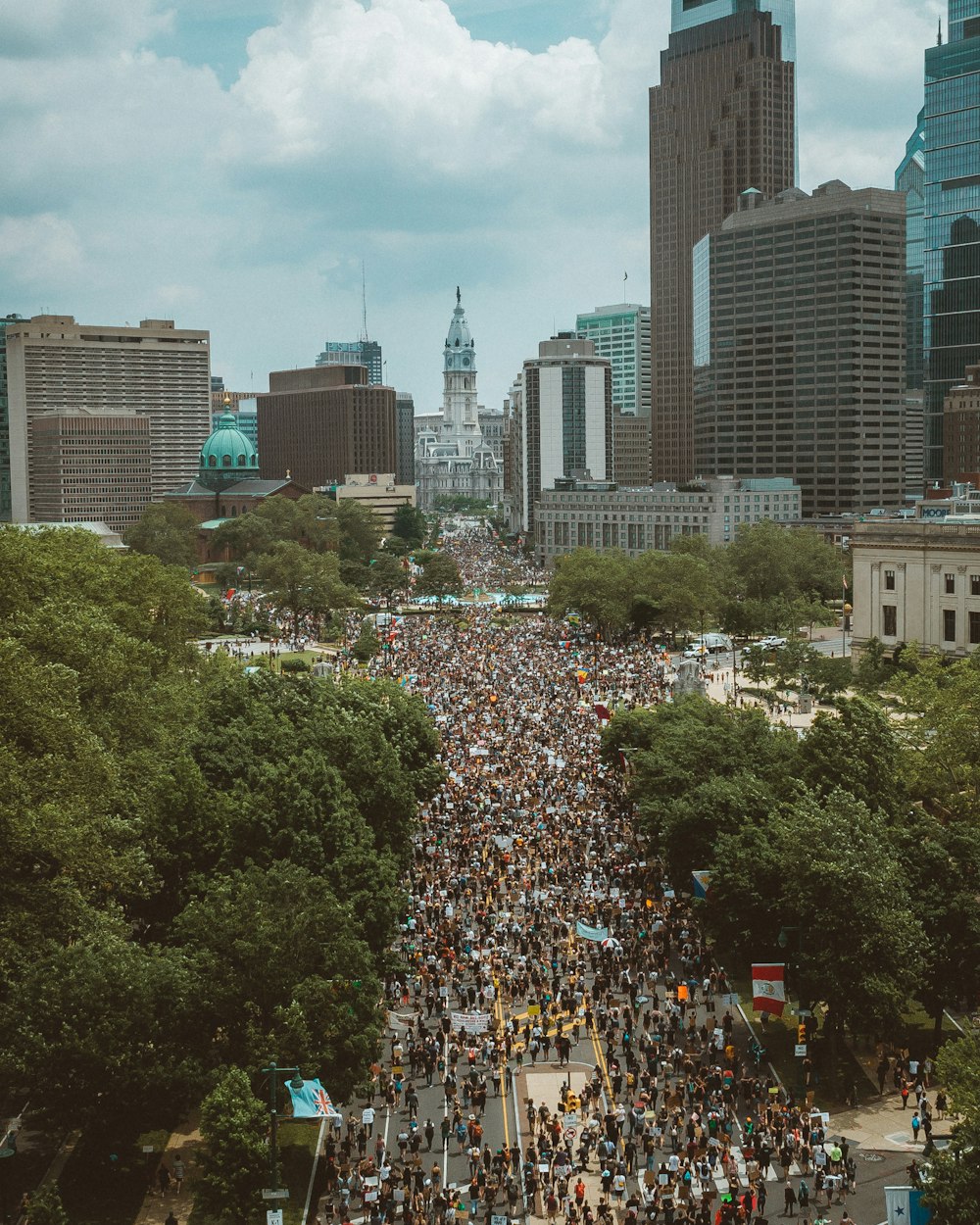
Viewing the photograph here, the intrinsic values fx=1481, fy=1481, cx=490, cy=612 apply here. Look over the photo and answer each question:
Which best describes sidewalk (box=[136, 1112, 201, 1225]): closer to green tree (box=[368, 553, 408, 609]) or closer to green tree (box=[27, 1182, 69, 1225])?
green tree (box=[27, 1182, 69, 1225])

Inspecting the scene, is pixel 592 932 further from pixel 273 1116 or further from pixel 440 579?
pixel 440 579

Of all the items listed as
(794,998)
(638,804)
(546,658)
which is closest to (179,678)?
(638,804)

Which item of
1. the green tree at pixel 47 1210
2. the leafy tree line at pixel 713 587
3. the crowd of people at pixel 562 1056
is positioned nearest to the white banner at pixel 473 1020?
the crowd of people at pixel 562 1056

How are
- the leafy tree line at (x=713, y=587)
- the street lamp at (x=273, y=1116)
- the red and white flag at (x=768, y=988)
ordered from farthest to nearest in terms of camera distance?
the leafy tree line at (x=713, y=587), the red and white flag at (x=768, y=988), the street lamp at (x=273, y=1116)

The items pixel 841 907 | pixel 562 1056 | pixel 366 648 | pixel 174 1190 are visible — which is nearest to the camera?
pixel 174 1190

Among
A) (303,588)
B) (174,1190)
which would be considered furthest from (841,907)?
(303,588)

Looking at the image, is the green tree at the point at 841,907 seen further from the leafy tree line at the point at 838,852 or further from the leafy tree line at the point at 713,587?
the leafy tree line at the point at 713,587

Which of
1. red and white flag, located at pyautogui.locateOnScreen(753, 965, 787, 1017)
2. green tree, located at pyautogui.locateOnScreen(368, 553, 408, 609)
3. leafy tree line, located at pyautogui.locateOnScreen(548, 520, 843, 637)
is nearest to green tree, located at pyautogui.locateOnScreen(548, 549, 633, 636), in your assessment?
leafy tree line, located at pyautogui.locateOnScreen(548, 520, 843, 637)
